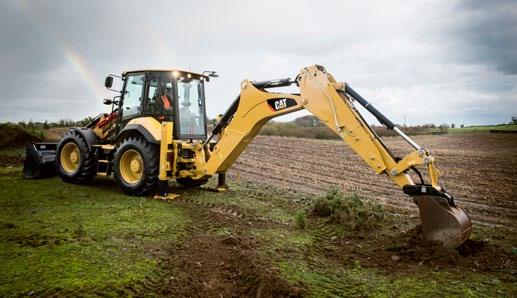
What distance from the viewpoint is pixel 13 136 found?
60.3 ft

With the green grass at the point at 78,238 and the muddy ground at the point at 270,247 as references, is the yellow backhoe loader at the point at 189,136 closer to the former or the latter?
the muddy ground at the point at 270,247

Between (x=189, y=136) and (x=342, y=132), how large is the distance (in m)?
4.15

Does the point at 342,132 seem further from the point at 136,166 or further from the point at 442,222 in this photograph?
the point at 136,166

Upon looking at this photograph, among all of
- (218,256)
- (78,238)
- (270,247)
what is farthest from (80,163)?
(270,247)

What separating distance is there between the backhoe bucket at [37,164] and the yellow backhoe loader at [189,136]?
3cm

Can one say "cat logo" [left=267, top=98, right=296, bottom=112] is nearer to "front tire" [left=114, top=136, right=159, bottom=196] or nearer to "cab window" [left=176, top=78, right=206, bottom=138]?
"cab window" [left=176, top=78, right=206, bottom=138]

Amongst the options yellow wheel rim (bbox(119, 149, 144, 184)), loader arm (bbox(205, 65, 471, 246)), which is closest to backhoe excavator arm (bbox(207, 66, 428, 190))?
loader arm (bbox(205, 65, 471, 246))

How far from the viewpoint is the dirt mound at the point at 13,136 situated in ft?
59.1

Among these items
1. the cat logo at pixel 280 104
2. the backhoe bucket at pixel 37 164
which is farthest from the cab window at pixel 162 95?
the backhoe bucket at pixel 37 164

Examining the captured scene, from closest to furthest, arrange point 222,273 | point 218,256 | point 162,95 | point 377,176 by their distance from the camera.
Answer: point 222,273, point 218,256, point 162,95, point 377,176

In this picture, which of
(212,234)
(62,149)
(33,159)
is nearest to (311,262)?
(212,234)

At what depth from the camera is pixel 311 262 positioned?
5.26 metres

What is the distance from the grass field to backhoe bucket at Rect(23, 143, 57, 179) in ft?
9.75

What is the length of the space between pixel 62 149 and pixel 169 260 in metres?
6.57
